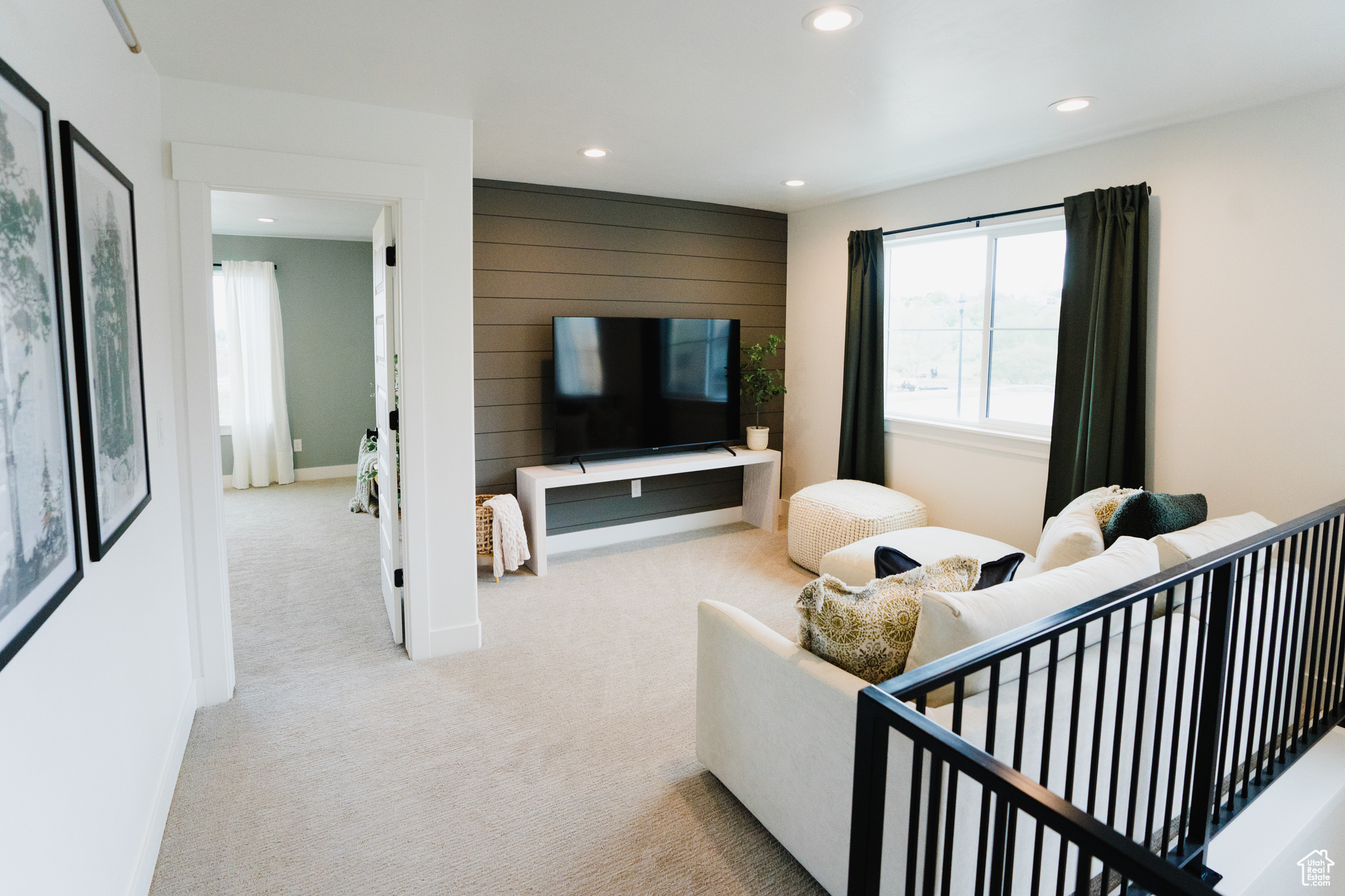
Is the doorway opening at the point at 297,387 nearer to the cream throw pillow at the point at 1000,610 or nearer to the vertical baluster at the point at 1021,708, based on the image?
the cream throw pillow at the point at 1000,610

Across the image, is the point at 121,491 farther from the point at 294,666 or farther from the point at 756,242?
the point at 756,242

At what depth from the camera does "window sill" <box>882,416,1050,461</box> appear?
4098 mm

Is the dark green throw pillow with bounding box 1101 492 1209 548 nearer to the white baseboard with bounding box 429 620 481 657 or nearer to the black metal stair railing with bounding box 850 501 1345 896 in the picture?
the black metal stair railing with bounding box 850 501 1345 896

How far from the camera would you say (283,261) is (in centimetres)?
700

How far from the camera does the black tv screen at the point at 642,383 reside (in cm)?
466

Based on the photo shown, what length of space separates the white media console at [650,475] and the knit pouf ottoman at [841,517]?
0.63 m

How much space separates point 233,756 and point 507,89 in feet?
8.47

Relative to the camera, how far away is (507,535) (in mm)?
4348

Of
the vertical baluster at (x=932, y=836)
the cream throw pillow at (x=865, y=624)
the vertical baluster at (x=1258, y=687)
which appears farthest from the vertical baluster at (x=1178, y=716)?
the vertical baluster at (x=932, y=836)

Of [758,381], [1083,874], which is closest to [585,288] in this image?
[758,381]

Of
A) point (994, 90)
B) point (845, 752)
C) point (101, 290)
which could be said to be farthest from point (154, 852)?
point (994, 90)

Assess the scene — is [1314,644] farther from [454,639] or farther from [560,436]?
[560,436]

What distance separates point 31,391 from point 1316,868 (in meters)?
3.65

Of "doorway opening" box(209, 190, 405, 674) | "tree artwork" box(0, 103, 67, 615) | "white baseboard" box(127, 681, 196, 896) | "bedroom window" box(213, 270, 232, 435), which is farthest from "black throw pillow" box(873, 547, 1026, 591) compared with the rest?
"bedroom window" box(213, 270, 232, 435)
